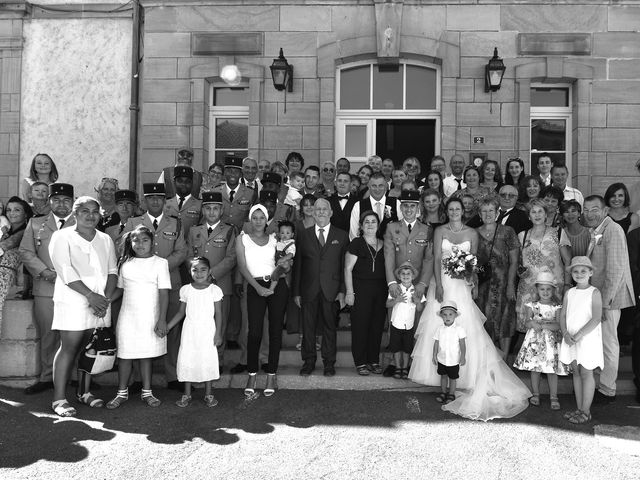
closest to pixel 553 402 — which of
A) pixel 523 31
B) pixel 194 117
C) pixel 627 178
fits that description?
pixel 627 178

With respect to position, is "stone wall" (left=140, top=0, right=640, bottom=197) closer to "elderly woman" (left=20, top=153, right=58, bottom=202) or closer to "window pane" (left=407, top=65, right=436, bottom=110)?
"window pane" (left=407, top=65, right=436, bottom=110)

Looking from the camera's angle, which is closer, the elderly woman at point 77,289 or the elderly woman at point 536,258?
the elderly woman at point 77,289

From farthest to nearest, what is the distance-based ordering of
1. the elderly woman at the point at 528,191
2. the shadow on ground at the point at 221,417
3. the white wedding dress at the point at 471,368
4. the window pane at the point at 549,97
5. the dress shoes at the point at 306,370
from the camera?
1. the window pane at the point at 549,97
2. the elderly woman at the point at 528,191
3. the dress shoes at the point at 306,370
4. the white wedding dress at the point at 471,368
5. the shadow on ground at the point at 221,417

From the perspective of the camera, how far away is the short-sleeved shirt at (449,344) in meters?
5.38

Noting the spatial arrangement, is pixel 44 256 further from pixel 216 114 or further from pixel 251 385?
pixel 216 114

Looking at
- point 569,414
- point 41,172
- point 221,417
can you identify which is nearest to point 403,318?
point 569,414

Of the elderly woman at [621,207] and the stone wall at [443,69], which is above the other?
the stone wall at [443,69]

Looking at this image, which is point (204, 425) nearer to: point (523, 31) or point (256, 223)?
point (256, 223)

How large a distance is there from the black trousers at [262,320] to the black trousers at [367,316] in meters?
0.74

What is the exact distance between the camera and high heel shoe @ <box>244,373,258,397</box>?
5559 mm

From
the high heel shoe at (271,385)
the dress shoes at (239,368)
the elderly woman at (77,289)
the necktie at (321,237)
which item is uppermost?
the necktie at (321,237)

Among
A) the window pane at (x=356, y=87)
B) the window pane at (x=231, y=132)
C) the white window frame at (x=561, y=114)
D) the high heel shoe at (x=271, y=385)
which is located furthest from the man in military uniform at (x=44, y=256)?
the white window frame at (x=561, y=114)

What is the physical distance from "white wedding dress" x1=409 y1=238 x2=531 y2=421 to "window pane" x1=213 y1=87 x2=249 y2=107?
5.37 m

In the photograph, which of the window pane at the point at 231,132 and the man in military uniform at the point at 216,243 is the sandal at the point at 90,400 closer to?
the man in military uniform at the point at 216,243
